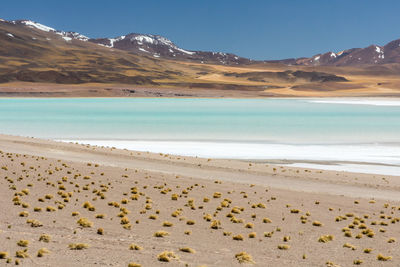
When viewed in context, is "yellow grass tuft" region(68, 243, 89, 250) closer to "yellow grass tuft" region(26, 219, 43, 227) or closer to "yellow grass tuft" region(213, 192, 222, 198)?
"yellow grass tuft" region(26, 219, 43, 227)

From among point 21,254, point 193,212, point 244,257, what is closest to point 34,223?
point 21,254

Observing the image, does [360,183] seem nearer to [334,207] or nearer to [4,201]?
[334,207]

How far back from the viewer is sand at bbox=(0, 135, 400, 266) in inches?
371

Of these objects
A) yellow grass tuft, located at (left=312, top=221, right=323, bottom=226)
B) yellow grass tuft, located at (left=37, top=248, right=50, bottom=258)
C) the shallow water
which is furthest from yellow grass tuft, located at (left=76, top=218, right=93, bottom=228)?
the shallow water

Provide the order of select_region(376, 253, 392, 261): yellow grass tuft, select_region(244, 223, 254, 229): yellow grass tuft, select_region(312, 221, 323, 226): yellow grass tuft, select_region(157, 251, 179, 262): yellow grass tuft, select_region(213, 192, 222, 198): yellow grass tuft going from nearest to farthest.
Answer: select_region(157, 251, 179, 262): yellow grass tuft, select_region(376, 253, 392, 261): yellow grass tuft, select_region(244, 223, 254, 229): yellow grass tuft, select_region(312, 221, 323, 226): yellow grass tuft, select_region(213, 192, 222, 198): yellow grass tuft

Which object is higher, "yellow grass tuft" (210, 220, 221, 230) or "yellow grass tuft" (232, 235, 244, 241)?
"yellow grass tuft" (210, 220, 221, 230)

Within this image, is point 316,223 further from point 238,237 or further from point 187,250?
point 187,250

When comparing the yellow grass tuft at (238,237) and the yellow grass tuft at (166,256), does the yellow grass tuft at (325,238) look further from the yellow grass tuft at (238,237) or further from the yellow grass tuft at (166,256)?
the yellow grass tuft at (166,256)

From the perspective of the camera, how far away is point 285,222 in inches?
512

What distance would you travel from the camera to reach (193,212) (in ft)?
45.1

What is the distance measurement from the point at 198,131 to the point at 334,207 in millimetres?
25177

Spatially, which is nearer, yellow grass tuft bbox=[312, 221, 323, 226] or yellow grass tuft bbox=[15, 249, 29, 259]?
yellow grass tuft bbox=[15, 249, 29, 259]

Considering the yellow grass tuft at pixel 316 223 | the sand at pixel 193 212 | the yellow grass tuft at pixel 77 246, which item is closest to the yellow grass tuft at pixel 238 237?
the sand at pixel 193 212

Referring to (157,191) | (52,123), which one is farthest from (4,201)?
(52,123)
